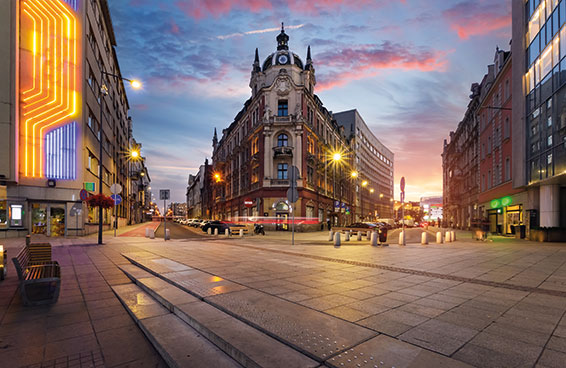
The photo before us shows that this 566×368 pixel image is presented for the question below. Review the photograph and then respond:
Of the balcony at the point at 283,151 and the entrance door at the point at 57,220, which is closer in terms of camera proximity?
the entrance door at the point at 57,220

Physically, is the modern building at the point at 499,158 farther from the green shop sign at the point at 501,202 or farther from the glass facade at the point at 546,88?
the glass facade at the point at 546,88

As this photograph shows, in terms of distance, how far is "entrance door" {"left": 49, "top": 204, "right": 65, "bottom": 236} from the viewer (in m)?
26.0

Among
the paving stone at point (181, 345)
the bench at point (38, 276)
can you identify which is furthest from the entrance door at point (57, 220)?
the paving stone at point (181, 345)

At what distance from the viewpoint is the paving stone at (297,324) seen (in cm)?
390

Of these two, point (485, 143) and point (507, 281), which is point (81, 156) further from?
point (485, 143)

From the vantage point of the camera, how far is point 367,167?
93438mm

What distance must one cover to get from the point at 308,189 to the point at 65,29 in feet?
101

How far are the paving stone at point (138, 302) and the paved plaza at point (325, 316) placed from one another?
0.22 feet

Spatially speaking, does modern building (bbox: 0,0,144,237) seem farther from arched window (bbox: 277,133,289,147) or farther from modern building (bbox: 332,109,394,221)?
modern building (bbox: 332,109,394,221)

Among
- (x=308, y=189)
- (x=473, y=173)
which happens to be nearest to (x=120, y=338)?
(x=308, y=189)

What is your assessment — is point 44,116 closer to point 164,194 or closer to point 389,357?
point 164,194

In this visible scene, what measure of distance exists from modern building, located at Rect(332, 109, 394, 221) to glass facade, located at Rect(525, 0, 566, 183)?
1770 inches

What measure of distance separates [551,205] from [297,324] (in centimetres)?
2889

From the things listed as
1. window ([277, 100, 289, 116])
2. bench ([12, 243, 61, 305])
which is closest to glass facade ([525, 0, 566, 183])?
window ([277, 100, 289, 116])
